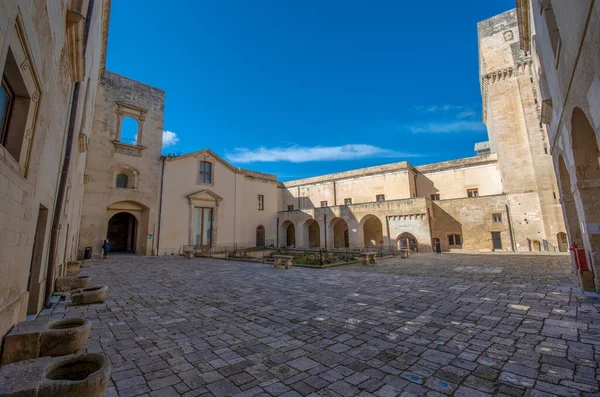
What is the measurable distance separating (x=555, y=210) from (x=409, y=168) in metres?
A: 11.3

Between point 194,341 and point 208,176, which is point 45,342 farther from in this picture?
point 208,176

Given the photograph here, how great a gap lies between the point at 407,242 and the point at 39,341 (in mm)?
21828

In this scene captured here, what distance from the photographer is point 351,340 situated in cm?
380

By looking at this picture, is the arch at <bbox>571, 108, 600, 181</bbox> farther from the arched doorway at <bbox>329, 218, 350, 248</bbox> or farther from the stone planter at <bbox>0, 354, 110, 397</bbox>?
the arched doorway at <bbox>329, 218, 350, 248</bbox>

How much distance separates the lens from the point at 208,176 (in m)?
22.5

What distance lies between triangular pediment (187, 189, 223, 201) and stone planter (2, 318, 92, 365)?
59.7 ft

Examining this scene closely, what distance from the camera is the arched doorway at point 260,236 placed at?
86.6 feet

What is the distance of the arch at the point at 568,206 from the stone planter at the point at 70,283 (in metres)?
14.3

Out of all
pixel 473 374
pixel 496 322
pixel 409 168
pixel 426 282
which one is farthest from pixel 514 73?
pixel 473 374

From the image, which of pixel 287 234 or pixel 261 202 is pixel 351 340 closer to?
pixel 261 202

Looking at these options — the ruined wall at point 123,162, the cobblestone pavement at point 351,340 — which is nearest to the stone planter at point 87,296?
the cobblestone pavement at point 351,340

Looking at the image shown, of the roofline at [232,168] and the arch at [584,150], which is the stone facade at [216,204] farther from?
the arch at [584,150]

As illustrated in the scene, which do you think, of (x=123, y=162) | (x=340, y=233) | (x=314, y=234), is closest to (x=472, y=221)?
(x=340, y=233)

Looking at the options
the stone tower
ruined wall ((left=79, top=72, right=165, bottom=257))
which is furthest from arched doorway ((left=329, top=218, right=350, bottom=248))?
ruined wall ((left=79, top=72, right=165, bottom=257))
